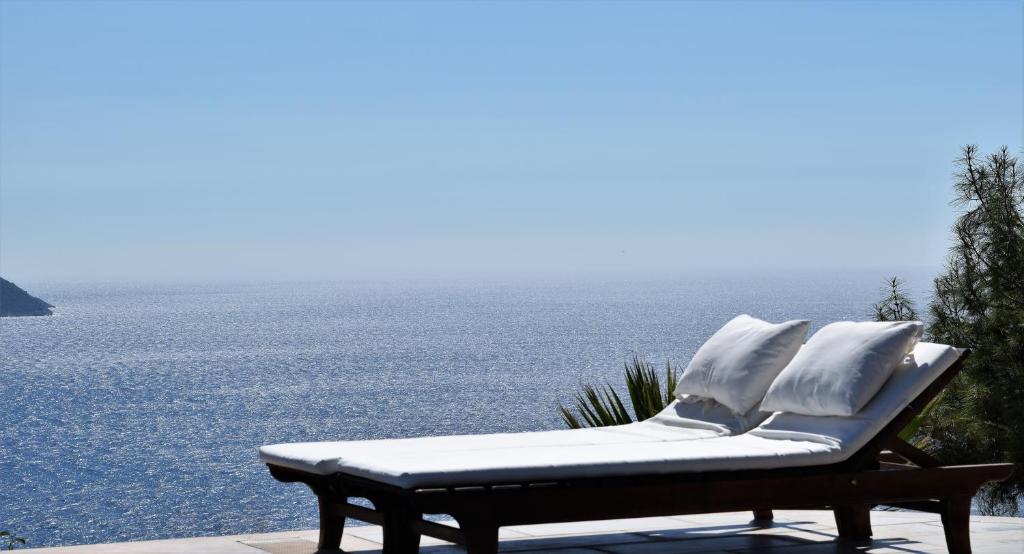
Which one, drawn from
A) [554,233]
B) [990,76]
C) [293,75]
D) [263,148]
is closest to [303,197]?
[263,148]

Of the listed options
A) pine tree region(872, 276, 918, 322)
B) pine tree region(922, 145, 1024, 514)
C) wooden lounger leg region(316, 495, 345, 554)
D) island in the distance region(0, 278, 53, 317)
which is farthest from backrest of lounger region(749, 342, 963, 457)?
island in the distance region(0, 278, 53, 317)

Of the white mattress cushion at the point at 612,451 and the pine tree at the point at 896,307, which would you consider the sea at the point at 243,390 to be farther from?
the white mattress cushion at the point at 612,451

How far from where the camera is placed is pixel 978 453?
367 inches

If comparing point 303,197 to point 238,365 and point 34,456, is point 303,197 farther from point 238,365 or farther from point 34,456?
point 34,456

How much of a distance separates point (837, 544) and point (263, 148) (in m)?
70.7

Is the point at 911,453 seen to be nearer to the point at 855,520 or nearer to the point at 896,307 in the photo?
the point at 855,520

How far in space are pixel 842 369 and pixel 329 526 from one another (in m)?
1.81

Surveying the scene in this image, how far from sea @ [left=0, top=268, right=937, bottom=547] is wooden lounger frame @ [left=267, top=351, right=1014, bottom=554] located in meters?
4.13

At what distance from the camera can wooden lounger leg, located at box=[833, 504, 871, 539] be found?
4.35m

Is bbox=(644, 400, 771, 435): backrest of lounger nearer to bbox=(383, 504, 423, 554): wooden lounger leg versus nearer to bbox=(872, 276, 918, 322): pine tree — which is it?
bbox=(383, 504, 423, 554): wooden lounger leg

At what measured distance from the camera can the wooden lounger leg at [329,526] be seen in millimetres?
4112

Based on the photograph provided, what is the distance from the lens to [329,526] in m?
4.17

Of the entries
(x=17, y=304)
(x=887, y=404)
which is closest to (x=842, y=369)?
(x=887, y=404)

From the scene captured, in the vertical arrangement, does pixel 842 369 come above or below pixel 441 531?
above
